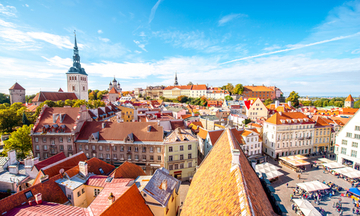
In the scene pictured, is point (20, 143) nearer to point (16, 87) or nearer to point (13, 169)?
point (13, 169)

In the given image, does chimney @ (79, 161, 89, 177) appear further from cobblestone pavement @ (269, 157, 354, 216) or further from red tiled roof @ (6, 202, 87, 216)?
cobblestone pavement @ (269, 157, 354, 216)

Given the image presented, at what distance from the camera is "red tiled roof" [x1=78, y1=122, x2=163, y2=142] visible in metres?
31.2

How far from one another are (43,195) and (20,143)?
25.8 m

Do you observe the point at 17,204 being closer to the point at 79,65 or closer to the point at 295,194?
the point at 295,194

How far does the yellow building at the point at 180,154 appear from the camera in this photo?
29.7m

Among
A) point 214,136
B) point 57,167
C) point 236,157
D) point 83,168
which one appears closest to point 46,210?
point 83,168

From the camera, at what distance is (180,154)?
30.4 m

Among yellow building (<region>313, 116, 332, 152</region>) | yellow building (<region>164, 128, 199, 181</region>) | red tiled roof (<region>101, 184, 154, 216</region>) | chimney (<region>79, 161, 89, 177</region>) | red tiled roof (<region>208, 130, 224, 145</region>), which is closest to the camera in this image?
red tiled roof (<region>101, 184, 154, 216</region>)

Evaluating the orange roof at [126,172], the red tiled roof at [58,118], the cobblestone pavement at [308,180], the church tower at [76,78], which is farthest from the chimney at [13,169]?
the church tower at [76,78]

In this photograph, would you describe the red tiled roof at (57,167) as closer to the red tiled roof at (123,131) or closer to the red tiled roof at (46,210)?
the red tiled roof at (46,210)

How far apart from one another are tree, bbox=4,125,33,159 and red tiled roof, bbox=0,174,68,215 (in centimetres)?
2442

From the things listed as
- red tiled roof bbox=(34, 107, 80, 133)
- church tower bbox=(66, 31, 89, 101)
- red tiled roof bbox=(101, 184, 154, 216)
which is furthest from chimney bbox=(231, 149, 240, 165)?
church tower bbox=(66, 31, 89, 101)

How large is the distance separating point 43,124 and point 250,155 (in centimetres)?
4625

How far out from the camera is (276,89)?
146 m
